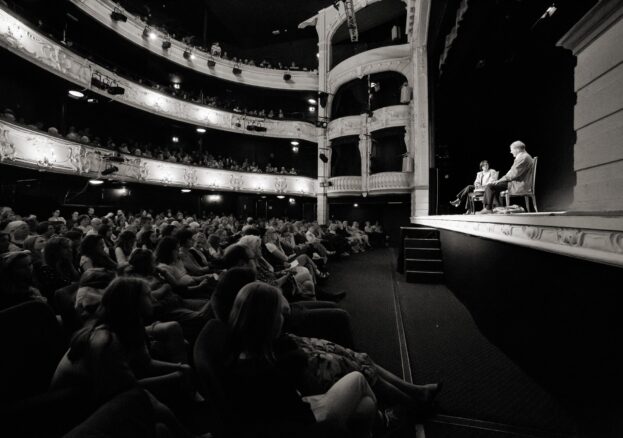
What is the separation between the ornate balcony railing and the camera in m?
12.8

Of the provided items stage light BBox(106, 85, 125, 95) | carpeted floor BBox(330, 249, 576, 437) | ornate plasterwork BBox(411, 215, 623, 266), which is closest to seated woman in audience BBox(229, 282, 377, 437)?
carpeted floor BBox(330, 249, 576, 437)

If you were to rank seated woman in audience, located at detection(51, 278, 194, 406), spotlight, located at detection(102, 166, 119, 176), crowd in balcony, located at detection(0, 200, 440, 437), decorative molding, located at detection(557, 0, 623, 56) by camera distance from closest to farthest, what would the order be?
crowd in balcony, located at detection(0, 200, 440, 437)
seated woman in audience, located at detection(51, 278, 194, 406)
decorative molding, located at detection(557, 0, 623, 56)
spotlight, located at detection(102, 166, 119, 176)

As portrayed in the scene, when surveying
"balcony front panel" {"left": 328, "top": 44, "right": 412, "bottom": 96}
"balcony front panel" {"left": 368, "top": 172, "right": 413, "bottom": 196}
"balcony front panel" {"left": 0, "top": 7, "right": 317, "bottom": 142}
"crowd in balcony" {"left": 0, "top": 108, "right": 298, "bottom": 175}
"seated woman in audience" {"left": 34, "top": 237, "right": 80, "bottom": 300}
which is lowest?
"seated woman in audience" {"left": 34, "top": 237, "right": 80, "bottom": 300}

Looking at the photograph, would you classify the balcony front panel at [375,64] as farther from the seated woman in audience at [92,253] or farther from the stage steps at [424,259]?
the seated woman in audience at [92,253]

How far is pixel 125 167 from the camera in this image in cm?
1040

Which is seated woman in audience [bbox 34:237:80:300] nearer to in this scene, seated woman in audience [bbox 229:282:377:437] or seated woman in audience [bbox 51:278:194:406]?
seated woman in audience [bbox 51:278:194:406]

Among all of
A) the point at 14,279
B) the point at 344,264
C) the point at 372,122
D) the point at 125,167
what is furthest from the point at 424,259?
the point at 125,167

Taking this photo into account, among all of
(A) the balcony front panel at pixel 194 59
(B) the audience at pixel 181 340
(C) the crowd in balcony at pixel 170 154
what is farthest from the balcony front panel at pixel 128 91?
(B) the audience at pixel 181 340

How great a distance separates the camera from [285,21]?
16.2 meters

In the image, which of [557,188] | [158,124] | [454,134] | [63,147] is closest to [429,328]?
[557,188]

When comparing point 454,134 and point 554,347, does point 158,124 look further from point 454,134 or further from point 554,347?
point 554,347

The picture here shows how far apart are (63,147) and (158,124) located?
5.96 m

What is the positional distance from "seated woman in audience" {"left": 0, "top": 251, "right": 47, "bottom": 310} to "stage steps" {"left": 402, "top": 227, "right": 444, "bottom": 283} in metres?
4.99

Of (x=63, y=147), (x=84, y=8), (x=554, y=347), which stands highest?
(x=84, y=8)
